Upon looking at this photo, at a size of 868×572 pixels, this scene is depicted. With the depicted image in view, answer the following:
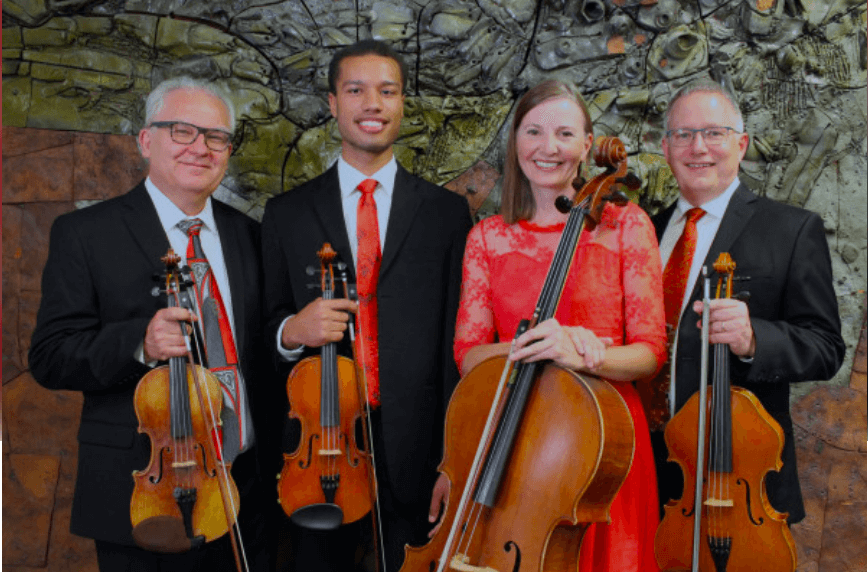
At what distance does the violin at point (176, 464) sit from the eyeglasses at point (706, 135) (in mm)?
1639

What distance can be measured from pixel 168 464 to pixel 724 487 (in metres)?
1.56

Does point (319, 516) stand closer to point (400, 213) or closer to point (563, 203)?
point (400, 213)

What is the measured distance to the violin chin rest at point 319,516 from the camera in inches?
97.0

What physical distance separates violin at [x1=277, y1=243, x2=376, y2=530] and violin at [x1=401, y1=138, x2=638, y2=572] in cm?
43

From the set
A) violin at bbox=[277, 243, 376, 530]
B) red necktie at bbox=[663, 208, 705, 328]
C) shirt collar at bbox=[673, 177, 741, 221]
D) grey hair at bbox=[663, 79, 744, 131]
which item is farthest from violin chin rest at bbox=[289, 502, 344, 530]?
grey hair at bbox=[663, 79, 744, 131]

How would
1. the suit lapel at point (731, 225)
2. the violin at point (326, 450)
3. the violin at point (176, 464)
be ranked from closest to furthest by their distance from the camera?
the violin at point (176, 464) < the violin at point (326, 450) < the suit lapel at point (731, 225)

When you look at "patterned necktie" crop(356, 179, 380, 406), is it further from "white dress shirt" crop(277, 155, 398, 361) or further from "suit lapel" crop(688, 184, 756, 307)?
"suit lapel" crop(688, 184, 756, 307)

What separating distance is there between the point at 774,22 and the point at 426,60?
138cm

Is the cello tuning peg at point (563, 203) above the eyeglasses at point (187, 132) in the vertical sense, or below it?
below

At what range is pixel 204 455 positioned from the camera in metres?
2.45

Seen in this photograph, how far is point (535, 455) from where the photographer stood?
203 cm

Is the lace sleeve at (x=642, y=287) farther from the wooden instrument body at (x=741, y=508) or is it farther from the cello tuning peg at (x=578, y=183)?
the wooden instrument body at (x=741, y=508)

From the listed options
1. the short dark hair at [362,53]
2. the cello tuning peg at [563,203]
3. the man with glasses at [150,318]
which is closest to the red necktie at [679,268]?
the cello tuning peg at [563,203]

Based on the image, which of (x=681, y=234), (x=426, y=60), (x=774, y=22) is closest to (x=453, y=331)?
(x=681, y=234)
